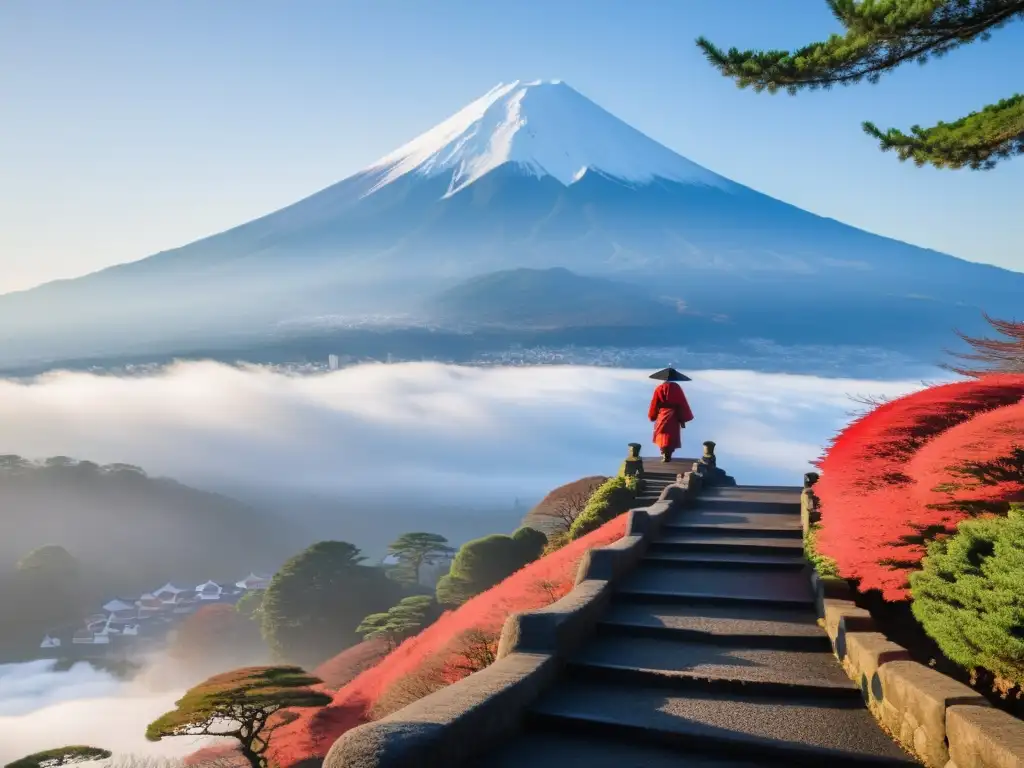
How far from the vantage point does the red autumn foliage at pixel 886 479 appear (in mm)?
6570

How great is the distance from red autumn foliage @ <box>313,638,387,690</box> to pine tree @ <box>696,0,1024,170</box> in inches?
873

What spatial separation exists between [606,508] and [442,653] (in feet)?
29.8

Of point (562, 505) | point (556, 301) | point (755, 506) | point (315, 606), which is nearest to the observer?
point (755, 506)

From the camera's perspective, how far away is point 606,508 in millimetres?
20047

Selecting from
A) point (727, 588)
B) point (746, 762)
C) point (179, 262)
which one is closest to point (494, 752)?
point (746, 762)

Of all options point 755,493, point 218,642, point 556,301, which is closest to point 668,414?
point 755,493

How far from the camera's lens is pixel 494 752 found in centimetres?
504

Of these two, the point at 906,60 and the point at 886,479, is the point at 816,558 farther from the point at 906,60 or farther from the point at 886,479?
the point at 906,60

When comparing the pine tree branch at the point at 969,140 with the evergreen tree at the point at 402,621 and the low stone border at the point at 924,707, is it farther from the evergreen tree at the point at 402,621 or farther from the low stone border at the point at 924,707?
the evergreen tree at the point at 402,621

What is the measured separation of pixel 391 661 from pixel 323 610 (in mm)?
25690

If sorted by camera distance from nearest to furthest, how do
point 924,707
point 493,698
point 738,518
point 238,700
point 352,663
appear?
point 924,707
point 493,698
point 238,700
point 738,518
point 352,663

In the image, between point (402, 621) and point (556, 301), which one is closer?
point (402, 621)

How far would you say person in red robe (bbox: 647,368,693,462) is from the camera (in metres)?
21.3

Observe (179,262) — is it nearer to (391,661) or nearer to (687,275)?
(687,275)
